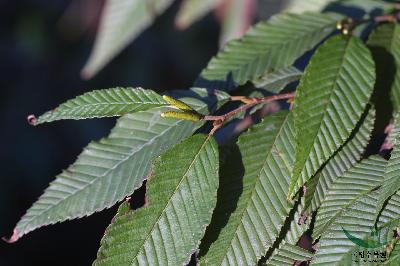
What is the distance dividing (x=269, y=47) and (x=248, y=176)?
1.17 ft

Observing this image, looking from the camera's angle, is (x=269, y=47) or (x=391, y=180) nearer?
(x=391, y=180)

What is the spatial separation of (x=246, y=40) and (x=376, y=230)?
0.51 m

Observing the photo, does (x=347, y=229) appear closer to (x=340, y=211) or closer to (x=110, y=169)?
(x=340, y=211)

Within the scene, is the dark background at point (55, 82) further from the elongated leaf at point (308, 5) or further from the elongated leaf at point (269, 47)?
the elongated leaf at point (269, 47)

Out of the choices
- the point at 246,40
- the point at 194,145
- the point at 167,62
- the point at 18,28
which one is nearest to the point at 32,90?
the point at 18,28

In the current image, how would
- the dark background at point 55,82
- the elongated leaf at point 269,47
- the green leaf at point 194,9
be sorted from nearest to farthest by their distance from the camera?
the elongated leaf at point 269,47, the green leaf at point 194,9, the dark background at point 55,82

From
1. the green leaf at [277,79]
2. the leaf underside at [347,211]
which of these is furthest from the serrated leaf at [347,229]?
the green leaf at [277,79]

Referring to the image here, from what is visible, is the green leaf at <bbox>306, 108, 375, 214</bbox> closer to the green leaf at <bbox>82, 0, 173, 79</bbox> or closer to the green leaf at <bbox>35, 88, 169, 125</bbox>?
the green leaf at <bbox>35, 88, 169, 125</bbox>

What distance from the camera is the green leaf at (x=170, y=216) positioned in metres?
0.85

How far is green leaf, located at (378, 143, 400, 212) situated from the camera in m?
0.79

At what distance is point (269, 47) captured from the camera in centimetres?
118

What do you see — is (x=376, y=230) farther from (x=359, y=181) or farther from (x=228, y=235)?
(x=228, y=235)

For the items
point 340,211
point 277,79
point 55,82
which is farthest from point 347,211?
point 55,82

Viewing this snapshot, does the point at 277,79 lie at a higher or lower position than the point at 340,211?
higher
